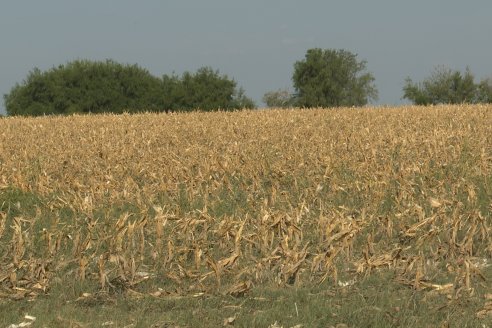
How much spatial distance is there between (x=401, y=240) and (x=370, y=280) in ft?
Result: 4.97

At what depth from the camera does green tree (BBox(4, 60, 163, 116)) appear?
55.4 meters

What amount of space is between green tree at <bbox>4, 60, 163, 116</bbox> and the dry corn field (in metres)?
36.2

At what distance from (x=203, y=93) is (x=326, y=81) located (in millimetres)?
16576

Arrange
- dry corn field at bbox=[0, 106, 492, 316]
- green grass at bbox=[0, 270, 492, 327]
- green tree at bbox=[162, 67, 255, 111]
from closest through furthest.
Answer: green grass at bbox=[0, 270, 492, 327], dry corn field at bbox=[0, 106, 492, 316], green tree at bbox=[162, 67, 255, 111]

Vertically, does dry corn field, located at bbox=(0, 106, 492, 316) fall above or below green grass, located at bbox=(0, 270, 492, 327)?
above

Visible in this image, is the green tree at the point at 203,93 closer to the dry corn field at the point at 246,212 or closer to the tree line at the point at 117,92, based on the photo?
the tree line at the point at 117,92

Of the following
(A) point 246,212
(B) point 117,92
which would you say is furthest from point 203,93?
(A) point 246,212

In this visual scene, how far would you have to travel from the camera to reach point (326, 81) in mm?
66500

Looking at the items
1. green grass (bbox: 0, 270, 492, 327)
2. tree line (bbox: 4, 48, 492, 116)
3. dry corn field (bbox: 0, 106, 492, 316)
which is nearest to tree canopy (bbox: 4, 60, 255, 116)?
tree line (bbox: 4, 48, 492, 116)

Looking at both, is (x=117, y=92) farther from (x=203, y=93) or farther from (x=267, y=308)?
(x=267, y=308)

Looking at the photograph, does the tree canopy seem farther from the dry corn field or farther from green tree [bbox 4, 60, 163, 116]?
the dry corn field

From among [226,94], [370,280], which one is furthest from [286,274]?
[226,94]

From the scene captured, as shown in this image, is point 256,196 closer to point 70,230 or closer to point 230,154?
point 70,230

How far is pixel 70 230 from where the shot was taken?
9.80 m
